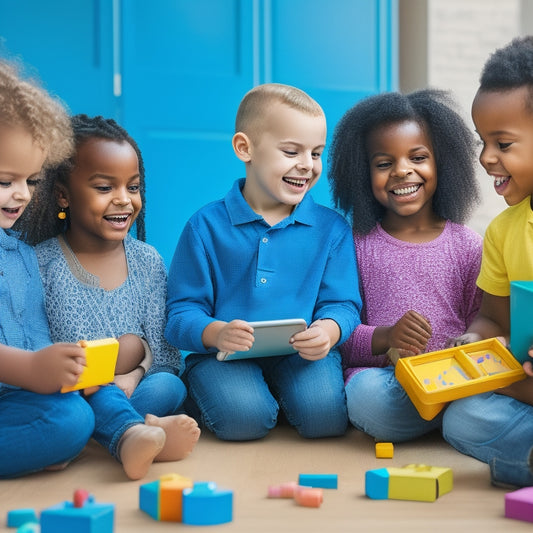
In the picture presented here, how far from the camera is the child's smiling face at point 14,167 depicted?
1388 millimetres

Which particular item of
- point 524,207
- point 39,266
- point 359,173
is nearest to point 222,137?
point 359,173

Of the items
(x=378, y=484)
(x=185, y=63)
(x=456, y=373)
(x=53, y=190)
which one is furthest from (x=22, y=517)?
(x=185, y=63)

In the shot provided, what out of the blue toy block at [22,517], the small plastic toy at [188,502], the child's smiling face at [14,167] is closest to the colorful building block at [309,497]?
the small plastic toy at [188,502]

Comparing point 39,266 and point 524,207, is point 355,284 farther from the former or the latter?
point 39,266

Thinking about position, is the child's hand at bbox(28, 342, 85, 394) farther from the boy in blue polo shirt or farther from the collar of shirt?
the collar of shirt

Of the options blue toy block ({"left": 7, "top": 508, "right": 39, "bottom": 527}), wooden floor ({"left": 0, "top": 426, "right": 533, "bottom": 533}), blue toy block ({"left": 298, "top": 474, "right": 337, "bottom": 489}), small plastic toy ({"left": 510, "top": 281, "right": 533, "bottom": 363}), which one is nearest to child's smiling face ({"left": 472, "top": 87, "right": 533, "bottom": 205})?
small plastic toy ({"left": 510, "top": 281, "right": 533, "bottom": 363})

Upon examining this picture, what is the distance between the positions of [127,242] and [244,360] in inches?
14.1

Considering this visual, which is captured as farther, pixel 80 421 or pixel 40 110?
pixel 40 110

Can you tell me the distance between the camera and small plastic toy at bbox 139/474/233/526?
106cm

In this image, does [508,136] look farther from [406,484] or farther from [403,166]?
[406,484]

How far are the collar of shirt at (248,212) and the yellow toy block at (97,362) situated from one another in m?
0.47

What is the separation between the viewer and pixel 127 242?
178 centimetres

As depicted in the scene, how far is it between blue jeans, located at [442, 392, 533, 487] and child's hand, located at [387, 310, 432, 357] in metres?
0.14

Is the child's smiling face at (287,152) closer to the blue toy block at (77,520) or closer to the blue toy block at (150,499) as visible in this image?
the blue toy block at (150,499)
